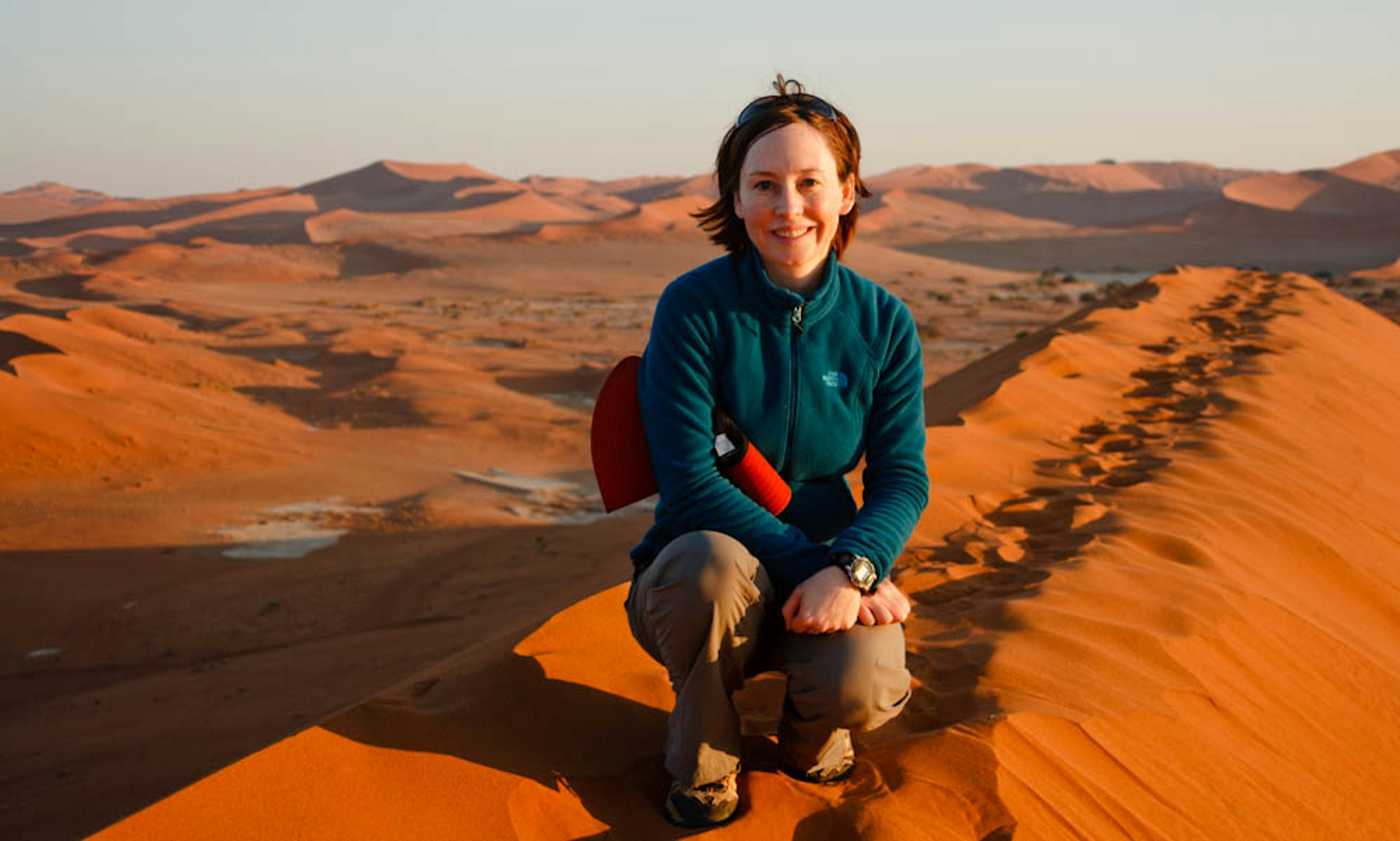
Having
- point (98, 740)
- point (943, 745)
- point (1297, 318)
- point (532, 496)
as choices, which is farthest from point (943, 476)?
point (1297, 318)

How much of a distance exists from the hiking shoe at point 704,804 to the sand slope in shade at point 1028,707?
33mm

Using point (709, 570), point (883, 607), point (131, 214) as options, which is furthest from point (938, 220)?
point (709, 570)

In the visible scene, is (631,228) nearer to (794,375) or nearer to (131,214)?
(794,375)

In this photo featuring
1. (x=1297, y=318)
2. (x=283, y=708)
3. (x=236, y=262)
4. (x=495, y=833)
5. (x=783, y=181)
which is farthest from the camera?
(x=236, y=262)

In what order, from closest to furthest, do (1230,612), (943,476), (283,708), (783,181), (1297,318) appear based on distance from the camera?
(783,181), (1230,612), (283,708), (943,476), (1297,318)

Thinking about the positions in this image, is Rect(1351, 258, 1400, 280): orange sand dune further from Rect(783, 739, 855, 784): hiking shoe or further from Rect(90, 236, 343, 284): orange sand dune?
Rect(783, 739, 855, 784): hiking shoe

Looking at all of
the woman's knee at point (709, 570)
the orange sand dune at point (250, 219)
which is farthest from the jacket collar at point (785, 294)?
the orange sand dune at point (250, 219)

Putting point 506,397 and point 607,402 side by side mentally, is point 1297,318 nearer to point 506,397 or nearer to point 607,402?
point 506,397

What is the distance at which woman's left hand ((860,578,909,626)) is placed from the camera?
7.13 feet

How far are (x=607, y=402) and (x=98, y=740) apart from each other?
95.4 inches

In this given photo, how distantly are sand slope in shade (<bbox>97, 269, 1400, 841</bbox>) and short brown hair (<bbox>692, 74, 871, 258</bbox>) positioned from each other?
1.16 metres

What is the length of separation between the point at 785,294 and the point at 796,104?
41 centimetres

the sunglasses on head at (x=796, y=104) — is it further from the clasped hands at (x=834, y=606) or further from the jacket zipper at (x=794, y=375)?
the clasped hands at (x=834, y=606)

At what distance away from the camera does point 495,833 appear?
2.11 m
